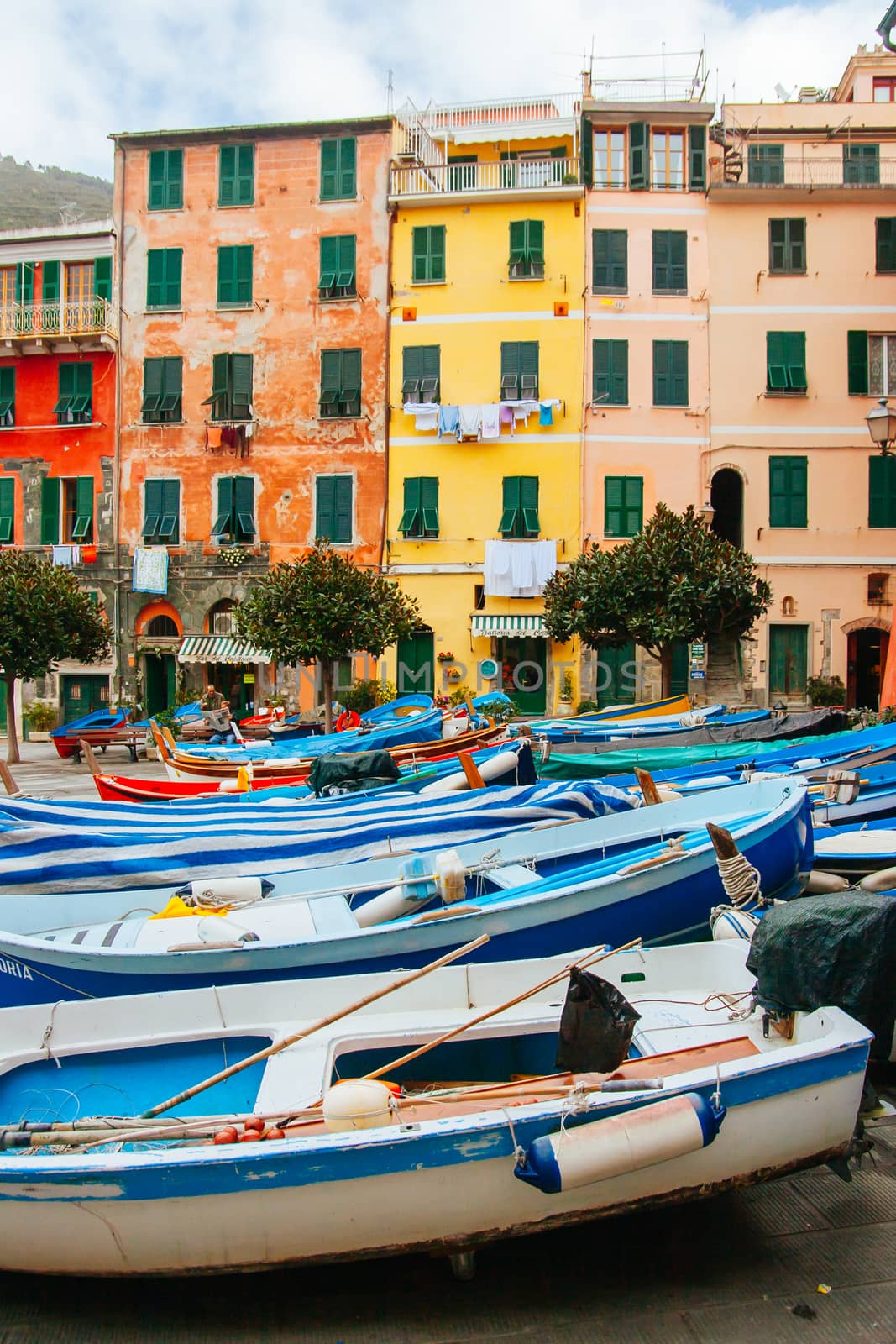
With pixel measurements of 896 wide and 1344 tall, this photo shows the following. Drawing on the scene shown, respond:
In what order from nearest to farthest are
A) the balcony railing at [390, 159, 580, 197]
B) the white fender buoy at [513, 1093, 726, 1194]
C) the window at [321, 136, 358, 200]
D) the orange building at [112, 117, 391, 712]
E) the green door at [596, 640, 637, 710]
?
the white fender buoy at [513, 1093, 726, 1194] → the green door at [596, 640, 637, 710] → the balcony railing at [390, 159, 580, 197] → the orange building at [112, 117, 391, 712] → the window at [321, 136, 358, 200]

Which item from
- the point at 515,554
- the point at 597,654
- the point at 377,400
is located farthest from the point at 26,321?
the point at 597,654

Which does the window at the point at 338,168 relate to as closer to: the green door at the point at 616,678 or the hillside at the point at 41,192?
the green door at the point at 616,678

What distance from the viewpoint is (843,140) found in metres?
28.3

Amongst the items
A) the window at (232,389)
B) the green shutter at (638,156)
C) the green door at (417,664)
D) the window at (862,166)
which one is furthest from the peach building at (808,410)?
the window at (232,389)

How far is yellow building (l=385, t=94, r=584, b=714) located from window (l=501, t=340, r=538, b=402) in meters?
0.03

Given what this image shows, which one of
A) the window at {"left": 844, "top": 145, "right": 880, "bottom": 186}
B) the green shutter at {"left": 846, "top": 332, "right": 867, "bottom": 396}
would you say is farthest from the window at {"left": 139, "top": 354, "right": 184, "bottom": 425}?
the window at {"left": 844, "top": 145, "right": 880, "bottom": 186}

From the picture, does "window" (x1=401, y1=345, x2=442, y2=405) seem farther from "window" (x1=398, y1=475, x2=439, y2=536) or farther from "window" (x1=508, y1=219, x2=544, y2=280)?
"window" (x1=508, y1=219, x2=544, y2=280)

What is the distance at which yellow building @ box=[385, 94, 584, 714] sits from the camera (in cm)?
2647

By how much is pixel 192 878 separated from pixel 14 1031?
119 inches

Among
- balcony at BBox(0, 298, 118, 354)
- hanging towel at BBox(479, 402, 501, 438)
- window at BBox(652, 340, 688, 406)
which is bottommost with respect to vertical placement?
hanging towel at BBox(479, 402, 501, 438)

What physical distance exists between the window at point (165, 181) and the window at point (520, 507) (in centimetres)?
1282

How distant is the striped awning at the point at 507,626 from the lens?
25844mm

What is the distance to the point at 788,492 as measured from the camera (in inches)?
1022

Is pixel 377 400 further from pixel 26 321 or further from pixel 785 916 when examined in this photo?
pixel 785 916
